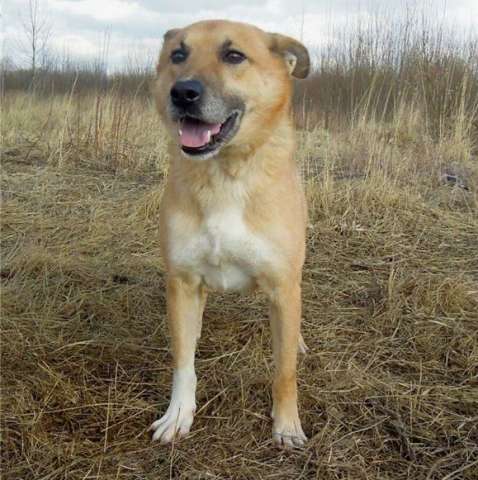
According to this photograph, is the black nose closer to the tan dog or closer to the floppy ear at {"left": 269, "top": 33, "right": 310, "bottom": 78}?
the tan dog

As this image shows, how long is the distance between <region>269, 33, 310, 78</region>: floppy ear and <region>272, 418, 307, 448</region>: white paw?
1396 millimetres

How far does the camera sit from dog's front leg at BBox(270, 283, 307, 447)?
7.00 feet

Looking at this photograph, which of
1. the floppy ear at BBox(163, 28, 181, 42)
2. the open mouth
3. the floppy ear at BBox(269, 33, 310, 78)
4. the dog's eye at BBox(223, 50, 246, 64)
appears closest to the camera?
the open mouth

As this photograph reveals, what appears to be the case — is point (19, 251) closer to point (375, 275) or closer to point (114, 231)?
point (114, 231)

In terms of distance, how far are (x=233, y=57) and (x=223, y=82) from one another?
16cm

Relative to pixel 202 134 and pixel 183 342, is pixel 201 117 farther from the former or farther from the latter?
pixel 183 342

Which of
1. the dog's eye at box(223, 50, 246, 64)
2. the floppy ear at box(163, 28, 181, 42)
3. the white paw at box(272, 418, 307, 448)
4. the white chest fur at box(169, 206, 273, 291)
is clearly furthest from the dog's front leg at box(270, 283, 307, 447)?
the floppy ear at box(163, 28, 181, 42)

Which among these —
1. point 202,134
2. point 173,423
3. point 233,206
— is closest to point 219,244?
point 233,206

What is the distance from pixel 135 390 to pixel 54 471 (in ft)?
1.81

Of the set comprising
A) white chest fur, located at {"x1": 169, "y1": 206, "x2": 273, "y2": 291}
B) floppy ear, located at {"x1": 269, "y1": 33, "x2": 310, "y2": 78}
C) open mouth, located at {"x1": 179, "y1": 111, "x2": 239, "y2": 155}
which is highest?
floppy ear, located at {"x1": 269, "y1": 33, "x2": 310, "y2": 78}

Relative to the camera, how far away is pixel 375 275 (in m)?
3.51

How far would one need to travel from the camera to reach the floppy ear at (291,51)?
7.47 feet

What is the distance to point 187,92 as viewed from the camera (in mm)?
1910

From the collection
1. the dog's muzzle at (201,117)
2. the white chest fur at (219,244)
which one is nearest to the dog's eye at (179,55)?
the dog's muzzle at (201,117)
